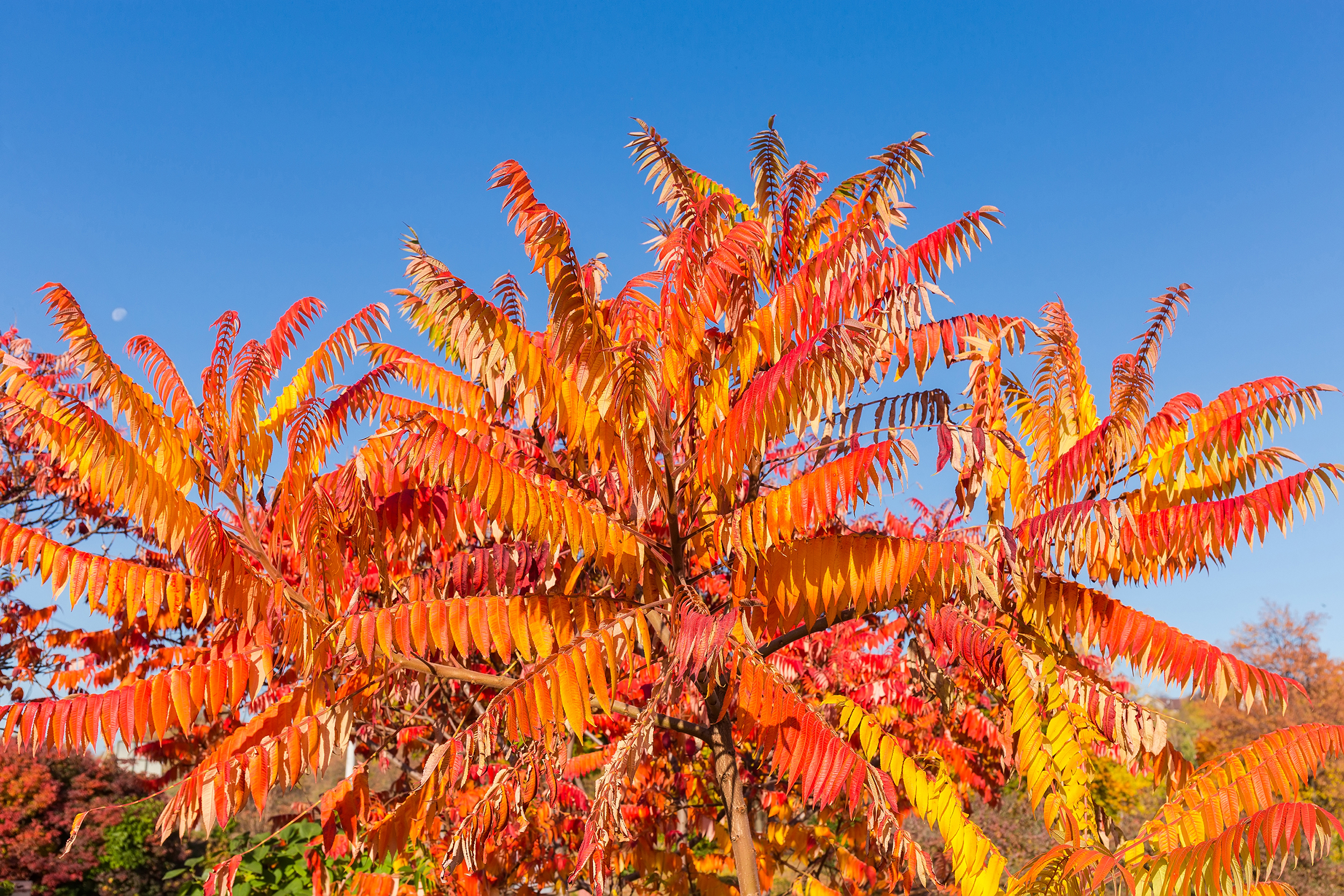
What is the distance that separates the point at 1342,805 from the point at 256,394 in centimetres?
2454

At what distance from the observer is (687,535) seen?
13.4 ft

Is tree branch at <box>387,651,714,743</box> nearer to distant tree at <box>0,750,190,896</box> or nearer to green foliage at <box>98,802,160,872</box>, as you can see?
distant tree at <box>0,750,190,896</box>

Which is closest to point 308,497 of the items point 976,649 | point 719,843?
point 976,649

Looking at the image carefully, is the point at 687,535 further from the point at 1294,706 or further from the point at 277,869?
the point at 1294,706

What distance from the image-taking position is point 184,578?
13.7ft

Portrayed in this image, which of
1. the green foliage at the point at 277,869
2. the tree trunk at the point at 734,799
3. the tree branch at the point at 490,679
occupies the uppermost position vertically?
the tree branch at the point at 490,679

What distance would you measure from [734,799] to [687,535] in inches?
54.8

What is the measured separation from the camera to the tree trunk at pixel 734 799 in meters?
4.24

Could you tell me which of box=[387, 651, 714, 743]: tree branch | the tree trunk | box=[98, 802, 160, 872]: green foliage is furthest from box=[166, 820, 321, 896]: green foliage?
the tree trunk

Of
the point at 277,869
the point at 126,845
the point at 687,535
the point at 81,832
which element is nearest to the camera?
the point at 687,535

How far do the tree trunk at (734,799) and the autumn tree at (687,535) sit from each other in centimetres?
2

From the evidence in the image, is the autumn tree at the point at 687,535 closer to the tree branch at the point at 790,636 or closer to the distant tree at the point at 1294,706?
the tree branch at the point at 790,636

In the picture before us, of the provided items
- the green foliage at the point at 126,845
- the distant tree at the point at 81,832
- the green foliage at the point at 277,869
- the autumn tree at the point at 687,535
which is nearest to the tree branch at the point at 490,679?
the autumn tree at the point at 687,535

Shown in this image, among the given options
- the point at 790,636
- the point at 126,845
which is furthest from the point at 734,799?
the point at 126,845
